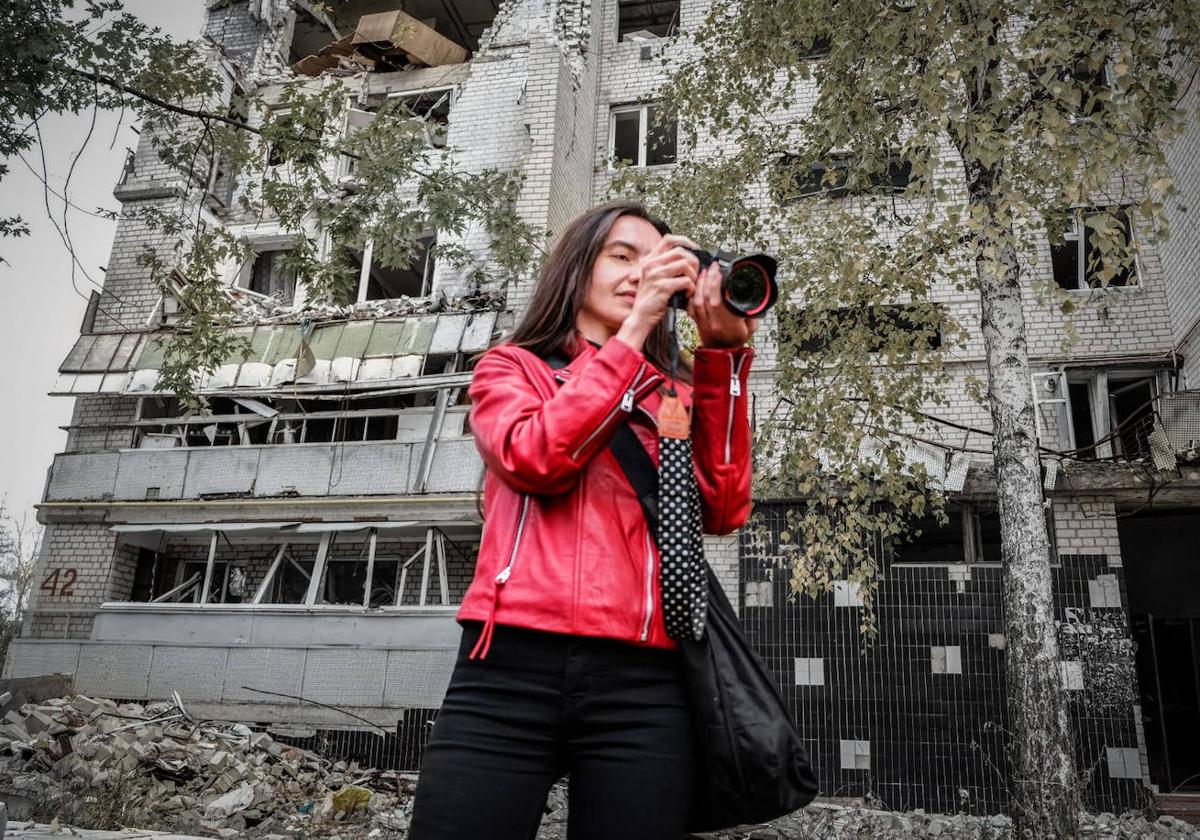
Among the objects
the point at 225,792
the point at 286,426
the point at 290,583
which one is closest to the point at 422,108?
the point at 286,426

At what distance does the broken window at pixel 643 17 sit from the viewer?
16.5 m

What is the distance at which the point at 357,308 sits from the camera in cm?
1443

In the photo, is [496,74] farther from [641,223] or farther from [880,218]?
[641,223]

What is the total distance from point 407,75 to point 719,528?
16656 mm

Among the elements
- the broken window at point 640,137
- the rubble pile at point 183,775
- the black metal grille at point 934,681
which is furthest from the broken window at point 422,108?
the black metal grille at point 934,681

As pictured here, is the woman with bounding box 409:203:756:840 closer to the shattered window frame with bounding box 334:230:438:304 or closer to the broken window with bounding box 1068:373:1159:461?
the broken window with bounding box 1068:373:1159:461

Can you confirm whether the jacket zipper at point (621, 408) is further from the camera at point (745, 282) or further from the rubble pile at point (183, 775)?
the rubble pile at point (183, 775)

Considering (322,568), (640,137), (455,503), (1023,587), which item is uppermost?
(640,137)

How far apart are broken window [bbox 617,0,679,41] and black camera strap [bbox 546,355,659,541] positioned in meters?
16.7

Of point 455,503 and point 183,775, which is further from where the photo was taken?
point 455,503

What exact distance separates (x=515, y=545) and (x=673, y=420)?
14.2 inches

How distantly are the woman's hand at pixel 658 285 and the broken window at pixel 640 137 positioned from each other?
1369cm

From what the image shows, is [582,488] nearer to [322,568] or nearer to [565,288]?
[565,288]

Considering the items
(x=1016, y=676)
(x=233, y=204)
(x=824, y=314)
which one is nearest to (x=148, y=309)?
(x=233, y=204)
